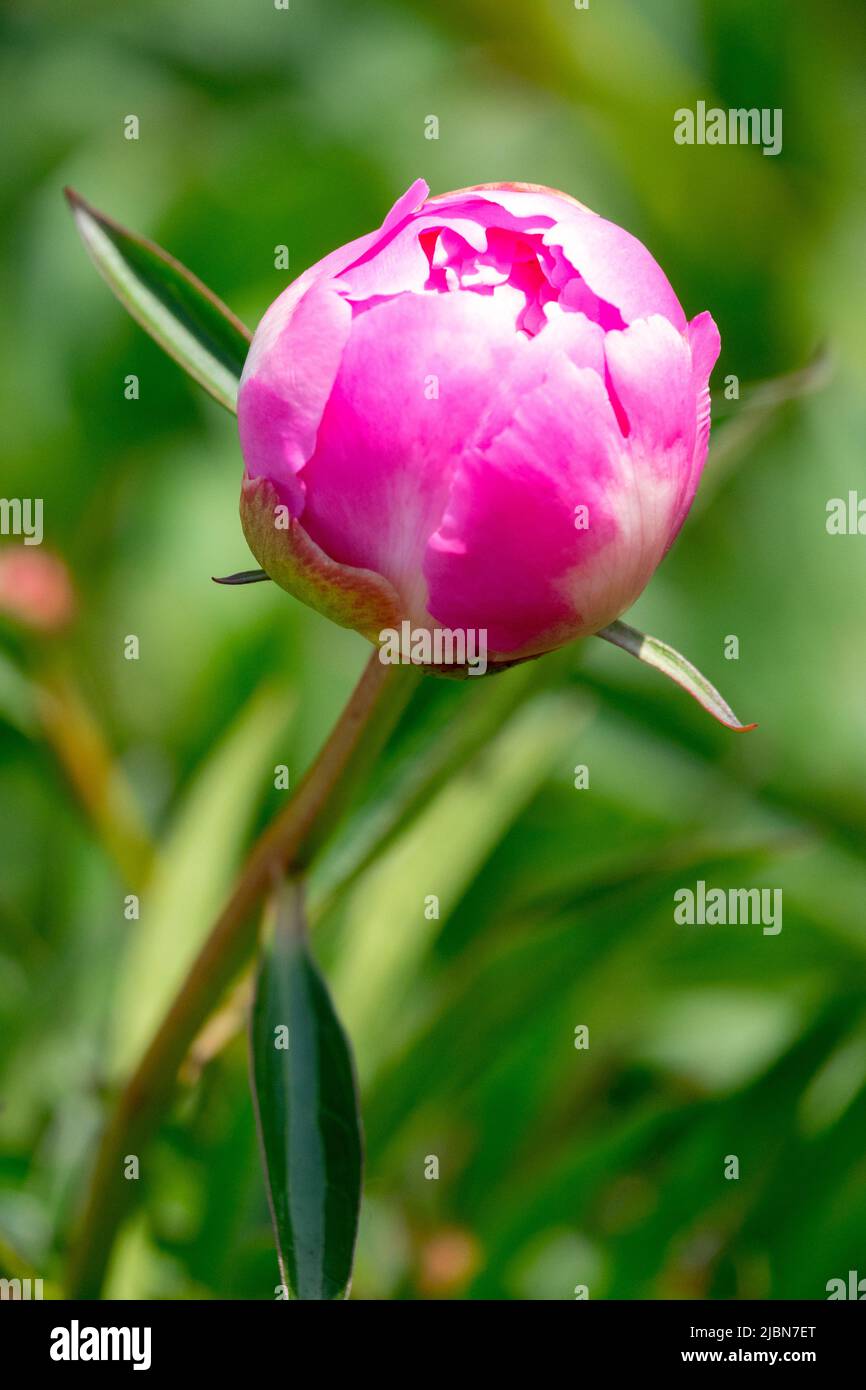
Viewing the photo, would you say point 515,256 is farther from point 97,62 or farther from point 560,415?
point 97,62

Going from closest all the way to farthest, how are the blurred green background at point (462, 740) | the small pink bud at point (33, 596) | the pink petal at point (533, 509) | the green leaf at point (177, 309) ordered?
the pink petal at point (533, 509) < the green leaf at point (177, 309) < the blurred green background at point (462, 740) < the small pink bud at point (33, 596)

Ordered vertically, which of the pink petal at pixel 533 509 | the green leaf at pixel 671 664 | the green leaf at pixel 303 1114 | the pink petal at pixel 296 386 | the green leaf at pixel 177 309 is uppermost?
the green leaf at pixel 177 309

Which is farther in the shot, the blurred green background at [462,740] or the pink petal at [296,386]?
the blurred green background at [462,740]

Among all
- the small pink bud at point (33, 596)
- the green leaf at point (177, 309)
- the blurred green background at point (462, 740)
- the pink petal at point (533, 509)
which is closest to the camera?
the pink petal at point (533, 509)

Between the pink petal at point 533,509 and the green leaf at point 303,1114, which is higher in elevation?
the pink petal at point 533,509

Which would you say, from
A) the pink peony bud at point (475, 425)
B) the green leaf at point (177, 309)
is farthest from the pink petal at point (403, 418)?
the green leaf at point (177, 309)

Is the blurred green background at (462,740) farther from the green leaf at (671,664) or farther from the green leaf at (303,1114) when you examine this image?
the green leaf at (671,664)

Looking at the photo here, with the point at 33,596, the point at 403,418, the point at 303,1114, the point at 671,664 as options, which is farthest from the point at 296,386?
the point at 33,596

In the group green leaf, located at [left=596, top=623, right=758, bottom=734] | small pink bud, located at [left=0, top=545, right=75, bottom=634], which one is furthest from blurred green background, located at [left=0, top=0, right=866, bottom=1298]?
green leaf, located at [left=596, top=623, right=758, bottom=734]

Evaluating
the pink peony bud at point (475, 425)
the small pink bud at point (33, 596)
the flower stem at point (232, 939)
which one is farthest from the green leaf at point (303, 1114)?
the small pink bud at point (33, 596)
